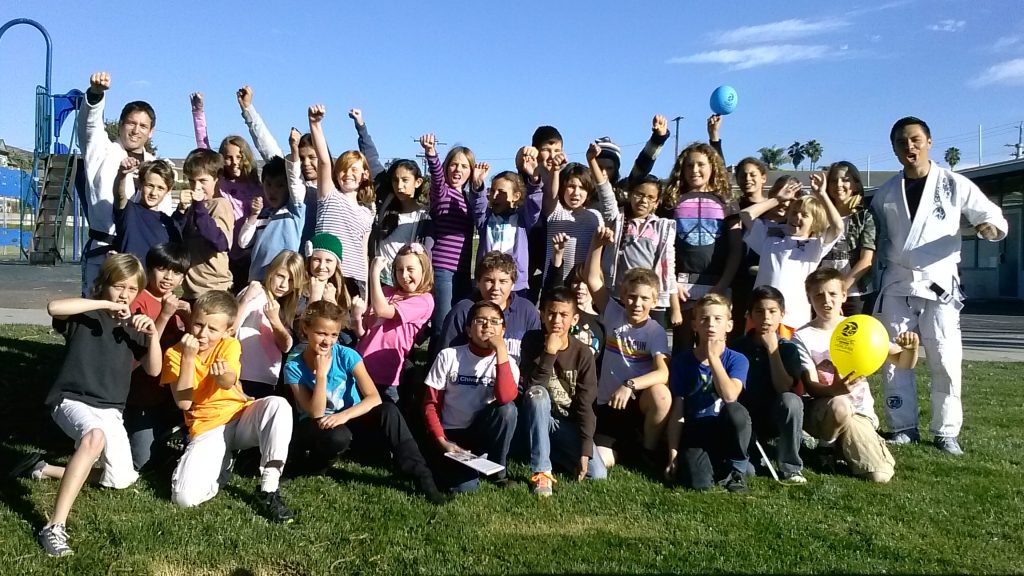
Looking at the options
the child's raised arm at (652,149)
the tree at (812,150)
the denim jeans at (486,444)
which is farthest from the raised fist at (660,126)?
the tree at (812,150)

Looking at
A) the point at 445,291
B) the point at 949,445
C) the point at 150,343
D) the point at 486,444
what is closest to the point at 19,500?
the point at 150,343

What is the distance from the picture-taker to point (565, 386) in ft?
15.6

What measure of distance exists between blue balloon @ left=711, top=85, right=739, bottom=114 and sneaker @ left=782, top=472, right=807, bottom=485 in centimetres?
368

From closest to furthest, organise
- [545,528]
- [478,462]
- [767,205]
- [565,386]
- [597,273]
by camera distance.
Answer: [545,528] < [478,462] < [565,386] < [597,273] < [767,205]

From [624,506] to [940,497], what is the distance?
185 centimetres

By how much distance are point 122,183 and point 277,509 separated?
110 inches

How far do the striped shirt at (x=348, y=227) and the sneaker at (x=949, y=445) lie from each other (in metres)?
4.31

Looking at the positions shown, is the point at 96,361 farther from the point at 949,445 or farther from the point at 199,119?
the point at 949,445

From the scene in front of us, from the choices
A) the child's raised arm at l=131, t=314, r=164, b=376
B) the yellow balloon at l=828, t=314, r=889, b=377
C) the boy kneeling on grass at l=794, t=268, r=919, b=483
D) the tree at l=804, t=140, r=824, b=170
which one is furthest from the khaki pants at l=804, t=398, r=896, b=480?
the tree at l=804, t=140, r=824, b=170

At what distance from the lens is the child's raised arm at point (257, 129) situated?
6.46 metres

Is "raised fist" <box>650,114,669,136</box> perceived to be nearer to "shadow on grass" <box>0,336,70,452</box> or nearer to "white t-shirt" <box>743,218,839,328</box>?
"white t-shirt" <box>743,218,839,328</box>

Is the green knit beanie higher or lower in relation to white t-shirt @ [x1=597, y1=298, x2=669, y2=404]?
higher

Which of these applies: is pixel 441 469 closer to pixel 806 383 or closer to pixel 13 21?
pixel 806 383

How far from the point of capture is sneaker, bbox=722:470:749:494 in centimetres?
446
